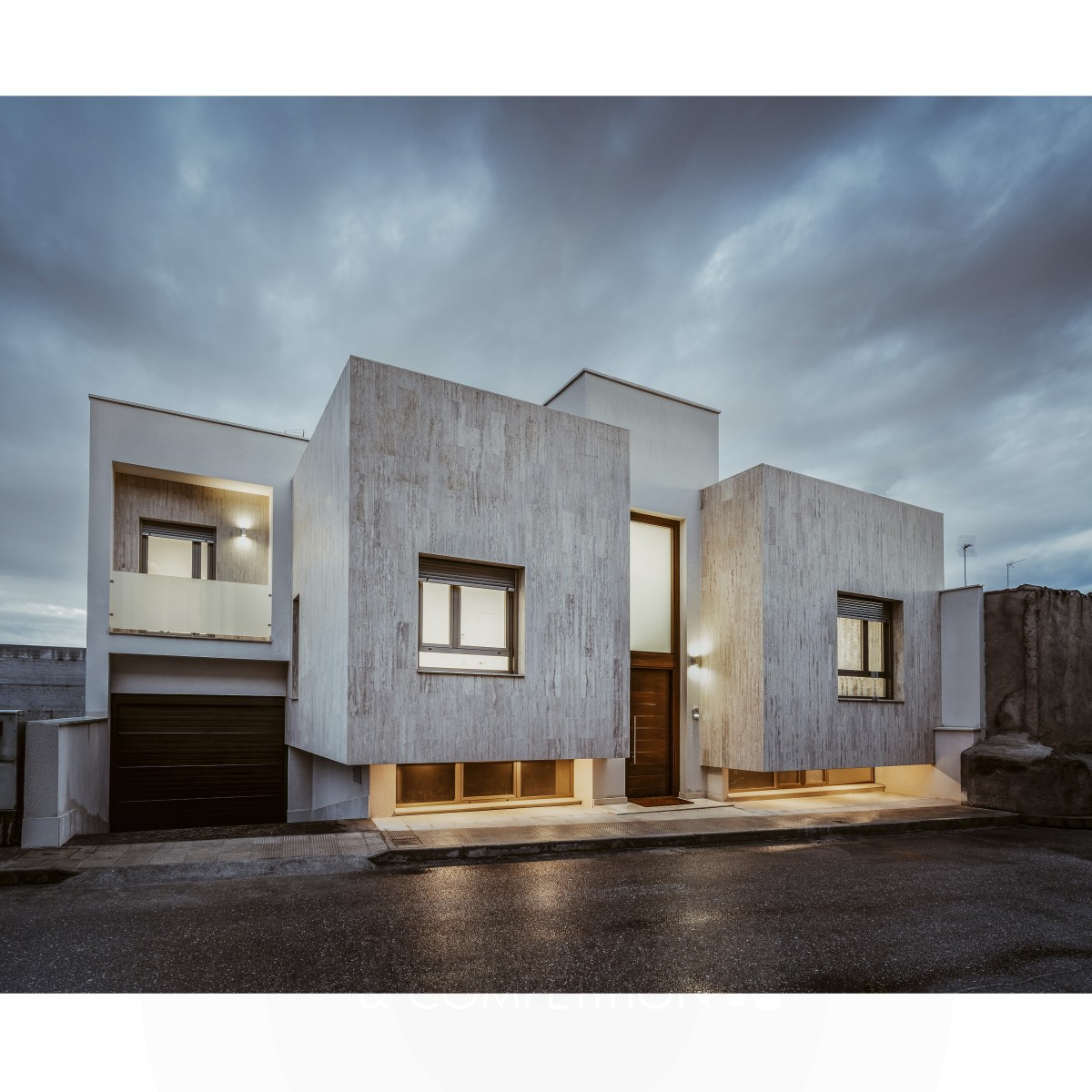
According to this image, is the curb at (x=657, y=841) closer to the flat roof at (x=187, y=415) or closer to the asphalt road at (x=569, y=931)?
the asphalt road at (x=569, y=931)

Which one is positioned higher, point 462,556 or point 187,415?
point 187,415

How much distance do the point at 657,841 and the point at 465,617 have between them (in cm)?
374

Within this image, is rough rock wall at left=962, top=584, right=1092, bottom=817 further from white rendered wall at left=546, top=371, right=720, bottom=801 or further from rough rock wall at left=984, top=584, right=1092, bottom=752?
white rendered wall at left=546, top=371, right=720, bottom=801

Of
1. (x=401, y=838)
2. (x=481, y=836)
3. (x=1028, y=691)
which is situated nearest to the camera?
(x=401, y=838)

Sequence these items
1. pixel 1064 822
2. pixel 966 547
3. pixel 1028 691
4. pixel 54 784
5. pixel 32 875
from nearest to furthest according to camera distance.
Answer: pixel 32 875 < pixel 54 784 < pixel 1064 822 < pixel 1028 691 < pixel 966 547

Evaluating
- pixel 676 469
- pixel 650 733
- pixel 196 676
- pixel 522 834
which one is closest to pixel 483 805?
pixel 522 834

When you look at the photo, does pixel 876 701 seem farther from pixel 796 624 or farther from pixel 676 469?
pixel 676 469

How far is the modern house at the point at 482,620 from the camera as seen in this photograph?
8828 mm

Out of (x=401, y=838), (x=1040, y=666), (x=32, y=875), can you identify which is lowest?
(x=401, y=838)

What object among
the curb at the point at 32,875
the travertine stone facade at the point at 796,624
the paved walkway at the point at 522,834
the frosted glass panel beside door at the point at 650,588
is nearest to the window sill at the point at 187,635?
the paved walkway at the point at 522,834

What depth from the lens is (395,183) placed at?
12188mm

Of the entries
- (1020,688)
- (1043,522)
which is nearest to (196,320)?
(1020,688)

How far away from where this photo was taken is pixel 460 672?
9.05 m

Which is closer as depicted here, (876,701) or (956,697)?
(876,701)
